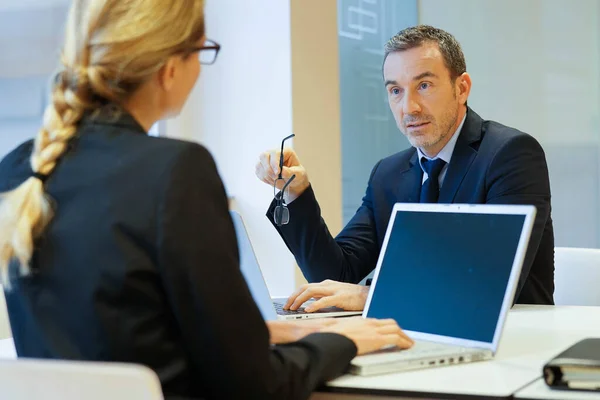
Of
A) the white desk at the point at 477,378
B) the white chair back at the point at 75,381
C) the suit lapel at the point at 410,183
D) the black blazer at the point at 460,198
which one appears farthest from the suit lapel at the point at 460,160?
the white chair back at the point at 75,381

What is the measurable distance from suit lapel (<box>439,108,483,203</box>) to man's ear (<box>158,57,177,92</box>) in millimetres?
1217

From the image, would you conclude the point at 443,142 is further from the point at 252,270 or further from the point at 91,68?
the point at 91,68

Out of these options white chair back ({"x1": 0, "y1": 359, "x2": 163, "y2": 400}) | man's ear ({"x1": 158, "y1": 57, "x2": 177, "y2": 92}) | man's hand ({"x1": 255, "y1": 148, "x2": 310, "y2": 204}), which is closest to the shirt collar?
man's hand ({"x1": 255, "y1": 148, "x2": 310, "y2": 204})

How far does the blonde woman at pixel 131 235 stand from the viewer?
3.72ft

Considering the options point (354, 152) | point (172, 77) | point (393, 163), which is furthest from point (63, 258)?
point (354, 152)

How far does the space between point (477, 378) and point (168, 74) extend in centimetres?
65

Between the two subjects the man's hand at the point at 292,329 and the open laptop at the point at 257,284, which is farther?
the open laptop at the point at 257,284

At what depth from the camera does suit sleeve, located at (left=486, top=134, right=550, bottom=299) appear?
88.1 inches

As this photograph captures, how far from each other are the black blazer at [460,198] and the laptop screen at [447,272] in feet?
1.55

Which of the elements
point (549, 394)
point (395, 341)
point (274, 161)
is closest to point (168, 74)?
point (395, 341)

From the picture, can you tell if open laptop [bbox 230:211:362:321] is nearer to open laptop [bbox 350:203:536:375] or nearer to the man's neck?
open laptop [bbox 350:203:536:375]

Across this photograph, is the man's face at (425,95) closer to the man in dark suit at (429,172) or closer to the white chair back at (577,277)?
the man in dark suit at (429,172)

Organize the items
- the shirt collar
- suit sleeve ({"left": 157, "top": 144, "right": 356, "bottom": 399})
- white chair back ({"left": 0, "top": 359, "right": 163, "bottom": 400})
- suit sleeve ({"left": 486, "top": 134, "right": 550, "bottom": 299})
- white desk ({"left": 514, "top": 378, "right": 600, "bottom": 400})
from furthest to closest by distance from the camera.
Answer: the shirt collar
suit sleeve ({"left": 486, "top": 134, "right": 550, "bottom": 299})
white desk ({"left": 514, "top": 378, "right": 600, "bottom": 400})
suit sleeve ({"left": 157, "top": 144, "right": 356, "bottom": 399})
white chair back ({"left": 0, "top": 359, "right": 163, "bottom": 400})

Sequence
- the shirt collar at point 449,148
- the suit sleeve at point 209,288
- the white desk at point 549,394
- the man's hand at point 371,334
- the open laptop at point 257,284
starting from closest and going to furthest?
the suit sleeve at point 209,288
the white desk at point 549,394
the man's hand at point 371,334
the open laptop at point 257,284
the shirt collar at point 449,148
